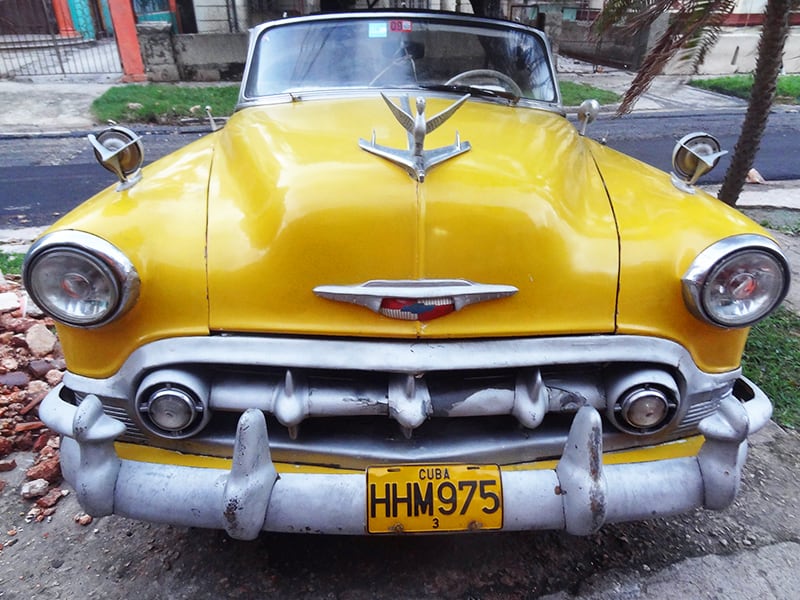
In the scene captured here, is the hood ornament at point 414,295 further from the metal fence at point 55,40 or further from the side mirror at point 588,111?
the metal fence at point 55,40

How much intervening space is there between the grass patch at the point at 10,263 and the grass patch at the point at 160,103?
5721mm

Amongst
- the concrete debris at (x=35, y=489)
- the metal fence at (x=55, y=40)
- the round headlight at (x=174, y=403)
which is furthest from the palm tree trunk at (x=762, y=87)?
the metal fence at (x=55, y=40)

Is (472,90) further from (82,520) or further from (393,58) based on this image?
(82,520)

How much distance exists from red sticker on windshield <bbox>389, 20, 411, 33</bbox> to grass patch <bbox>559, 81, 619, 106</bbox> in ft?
28.5

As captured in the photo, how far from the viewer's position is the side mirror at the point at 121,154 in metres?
2.09

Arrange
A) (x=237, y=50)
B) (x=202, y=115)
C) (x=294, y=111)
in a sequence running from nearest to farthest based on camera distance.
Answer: (x=294, y=111), (x=202, y=115), (x=237, y=50)

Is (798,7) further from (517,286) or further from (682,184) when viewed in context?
(517,286)

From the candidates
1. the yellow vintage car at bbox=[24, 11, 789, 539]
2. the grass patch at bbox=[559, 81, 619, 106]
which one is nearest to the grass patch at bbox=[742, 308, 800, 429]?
the yellow vintage car at bbox=[24, 11, 789, 539]

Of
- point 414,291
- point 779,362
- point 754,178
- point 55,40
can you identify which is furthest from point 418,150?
point 55,40

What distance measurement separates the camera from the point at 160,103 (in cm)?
1029

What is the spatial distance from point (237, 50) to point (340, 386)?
1250 centimetres

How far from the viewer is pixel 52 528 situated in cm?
234

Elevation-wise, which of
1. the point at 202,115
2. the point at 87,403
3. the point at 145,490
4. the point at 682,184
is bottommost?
the point at 202,115

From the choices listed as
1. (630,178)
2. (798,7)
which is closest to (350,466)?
(630,178)
